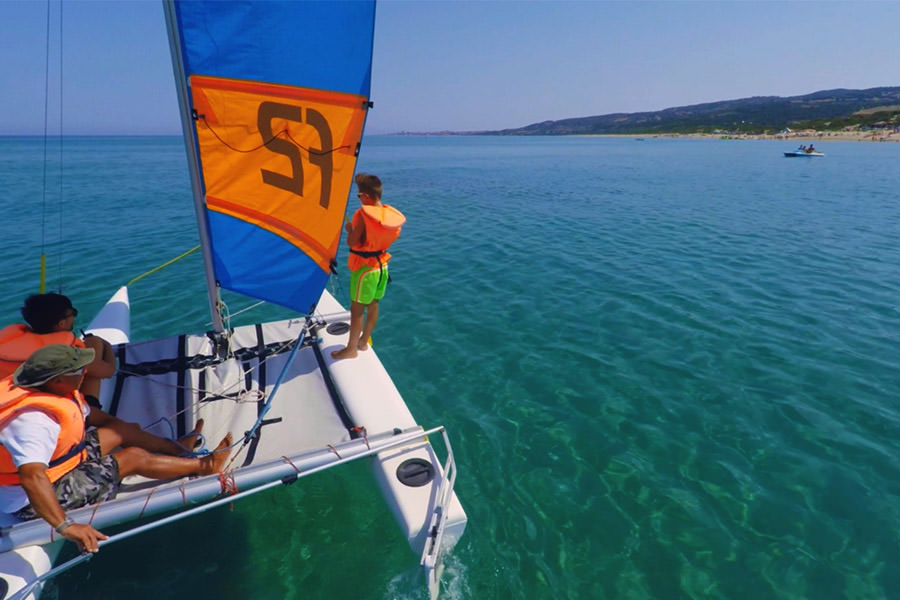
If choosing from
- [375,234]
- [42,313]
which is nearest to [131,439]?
[42,313]

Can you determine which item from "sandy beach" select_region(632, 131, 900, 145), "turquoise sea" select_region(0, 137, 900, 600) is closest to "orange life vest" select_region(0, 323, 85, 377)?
"turquoise sea" select_region(0, 137, 900, 600)

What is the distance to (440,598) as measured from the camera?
11.5 feet

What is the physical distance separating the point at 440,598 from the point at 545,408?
2816 mm

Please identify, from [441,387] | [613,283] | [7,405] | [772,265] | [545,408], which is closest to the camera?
[7,405]

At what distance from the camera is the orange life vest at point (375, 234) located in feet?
15.6

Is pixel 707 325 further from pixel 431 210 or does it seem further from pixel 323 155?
pixel 431 210

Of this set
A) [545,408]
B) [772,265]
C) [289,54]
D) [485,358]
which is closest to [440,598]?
[545,408]

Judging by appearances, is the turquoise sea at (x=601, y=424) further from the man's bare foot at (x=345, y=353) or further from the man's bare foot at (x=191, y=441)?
the man's bare foot at (x=345, y=353)

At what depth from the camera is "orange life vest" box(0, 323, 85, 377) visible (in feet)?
10.3

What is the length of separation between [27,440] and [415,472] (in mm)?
2533

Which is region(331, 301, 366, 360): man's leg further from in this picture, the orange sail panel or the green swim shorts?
the orange sail panel

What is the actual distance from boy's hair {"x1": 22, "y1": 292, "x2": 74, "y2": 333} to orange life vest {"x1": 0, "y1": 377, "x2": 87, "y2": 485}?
0.56 metres

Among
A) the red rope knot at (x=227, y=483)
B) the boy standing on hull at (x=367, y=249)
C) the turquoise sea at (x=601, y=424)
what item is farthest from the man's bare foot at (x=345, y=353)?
the red rope knot at (x=227, y=483)

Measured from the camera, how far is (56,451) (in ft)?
9.58
